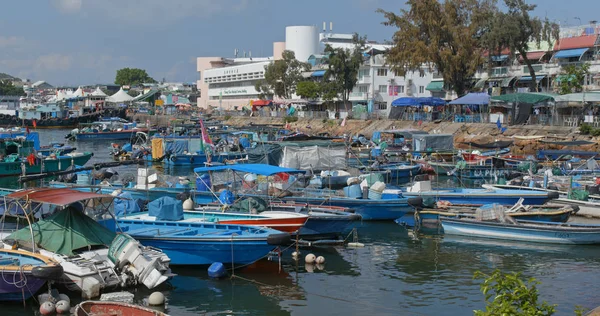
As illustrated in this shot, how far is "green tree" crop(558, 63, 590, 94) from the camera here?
58.0m

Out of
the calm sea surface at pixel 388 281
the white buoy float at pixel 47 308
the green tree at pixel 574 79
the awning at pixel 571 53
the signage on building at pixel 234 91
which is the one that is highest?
the awning at pixel 571 53

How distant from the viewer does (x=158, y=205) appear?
70.4ft

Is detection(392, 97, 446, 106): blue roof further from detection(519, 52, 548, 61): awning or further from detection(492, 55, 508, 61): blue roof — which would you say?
detection(519, 52, 548, 61): awning

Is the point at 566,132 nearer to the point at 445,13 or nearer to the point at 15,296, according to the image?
the point at 445,13

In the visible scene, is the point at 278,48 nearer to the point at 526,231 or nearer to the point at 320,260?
the point at 526,231

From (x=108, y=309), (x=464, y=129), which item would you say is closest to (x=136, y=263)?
(x=108, y=309)

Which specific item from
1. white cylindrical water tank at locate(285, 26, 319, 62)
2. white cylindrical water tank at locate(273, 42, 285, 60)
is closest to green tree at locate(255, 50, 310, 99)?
white cylindrical water tank at locate(285, 26, 319, 62)

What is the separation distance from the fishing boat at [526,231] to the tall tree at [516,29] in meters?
39.5

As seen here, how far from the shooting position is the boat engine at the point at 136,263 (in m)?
16.7

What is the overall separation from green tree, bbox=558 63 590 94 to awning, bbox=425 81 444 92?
20.5m

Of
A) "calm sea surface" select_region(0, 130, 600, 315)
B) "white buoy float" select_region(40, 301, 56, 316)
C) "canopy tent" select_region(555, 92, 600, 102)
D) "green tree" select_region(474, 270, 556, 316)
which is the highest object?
"canopy tent" select_region(555, 92, 600, 102)

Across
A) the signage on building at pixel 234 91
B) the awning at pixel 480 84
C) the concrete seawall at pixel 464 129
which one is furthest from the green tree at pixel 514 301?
the signage on building at pixel 234 91

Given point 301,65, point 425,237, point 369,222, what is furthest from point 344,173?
point 301,65

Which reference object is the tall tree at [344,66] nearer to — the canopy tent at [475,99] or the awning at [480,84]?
the awning at [480,84]
